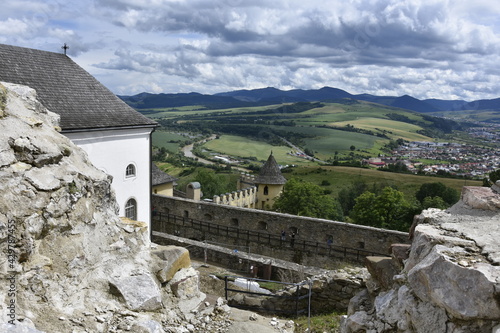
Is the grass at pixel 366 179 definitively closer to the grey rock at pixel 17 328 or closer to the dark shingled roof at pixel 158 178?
the dark shingled roof at pixel 158 178

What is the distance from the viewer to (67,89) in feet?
52.7

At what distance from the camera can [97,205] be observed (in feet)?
24.4

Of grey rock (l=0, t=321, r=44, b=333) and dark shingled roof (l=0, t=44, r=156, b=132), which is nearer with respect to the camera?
grey rock (l=0, t=321, r=44, b=333)

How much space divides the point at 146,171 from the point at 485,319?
53.3 feet

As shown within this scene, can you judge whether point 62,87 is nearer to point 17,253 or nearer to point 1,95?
point 1,95

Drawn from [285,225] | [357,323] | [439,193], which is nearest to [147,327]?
[357,323]

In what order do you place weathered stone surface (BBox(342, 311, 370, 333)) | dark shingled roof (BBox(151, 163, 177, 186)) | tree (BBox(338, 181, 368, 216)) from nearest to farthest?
weathered stone surface (BBox(342, 311, 370, 333)) < dark shingled roof (BBox(151, 163, 177, 186)) < tree (BBox(338, 181, 368, 216))

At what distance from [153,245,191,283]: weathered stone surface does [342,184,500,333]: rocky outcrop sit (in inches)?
141

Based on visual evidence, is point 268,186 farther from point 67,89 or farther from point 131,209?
point 67,89

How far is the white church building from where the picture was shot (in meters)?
15.0

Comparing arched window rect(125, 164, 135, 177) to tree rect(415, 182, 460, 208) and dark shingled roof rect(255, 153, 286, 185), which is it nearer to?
dark shingled roof rect(255, 153, 286, 185)

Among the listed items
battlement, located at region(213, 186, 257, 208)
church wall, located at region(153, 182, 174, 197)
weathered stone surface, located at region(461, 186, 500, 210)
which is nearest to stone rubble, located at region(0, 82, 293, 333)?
weathered stone surface, located at region(461, 186, 500, 210)

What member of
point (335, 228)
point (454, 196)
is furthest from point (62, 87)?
point (454, 196)

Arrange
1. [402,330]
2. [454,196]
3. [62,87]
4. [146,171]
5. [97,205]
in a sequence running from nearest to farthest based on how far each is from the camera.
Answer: [402,330], [97,205], [62,87], [146,171], [454,196]
